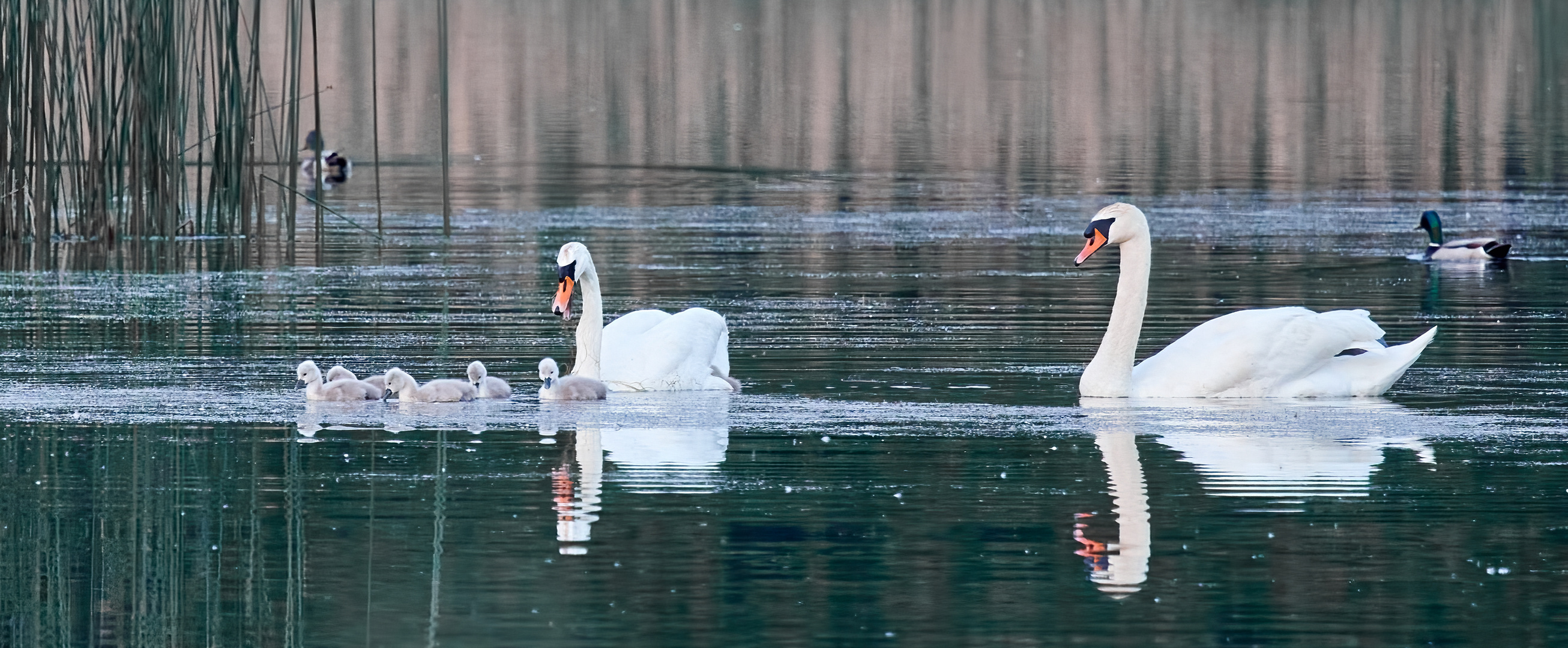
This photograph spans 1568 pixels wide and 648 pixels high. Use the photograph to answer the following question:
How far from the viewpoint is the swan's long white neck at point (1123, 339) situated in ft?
42.0

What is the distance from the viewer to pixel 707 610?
776 cm

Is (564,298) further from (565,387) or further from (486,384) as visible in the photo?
(486,384)

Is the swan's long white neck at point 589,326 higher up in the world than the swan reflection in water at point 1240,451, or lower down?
higher up

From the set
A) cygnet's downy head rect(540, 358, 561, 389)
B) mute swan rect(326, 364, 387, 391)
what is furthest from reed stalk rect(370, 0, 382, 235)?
cygnet's downy head rect(540, 358, 561, 389)

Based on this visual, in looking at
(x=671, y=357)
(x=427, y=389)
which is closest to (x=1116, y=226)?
(x=671, y=357)

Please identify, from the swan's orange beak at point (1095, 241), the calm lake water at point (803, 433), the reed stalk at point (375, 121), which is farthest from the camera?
the reed stalk at point (375, 121)

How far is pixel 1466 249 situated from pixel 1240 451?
403 inches

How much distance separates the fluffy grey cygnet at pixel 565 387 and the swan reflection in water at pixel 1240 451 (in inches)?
90.4

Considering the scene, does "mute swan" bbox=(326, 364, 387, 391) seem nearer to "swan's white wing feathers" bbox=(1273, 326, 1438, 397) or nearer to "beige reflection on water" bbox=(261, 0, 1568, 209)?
"swan's white wing feathers" bbox=(1273, 326, 1438, 397)

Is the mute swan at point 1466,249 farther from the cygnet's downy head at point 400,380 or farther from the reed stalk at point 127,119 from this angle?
the cygnet's downy head at point 400,380

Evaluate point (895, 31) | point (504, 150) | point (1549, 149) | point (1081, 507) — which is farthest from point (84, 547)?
point (895, 31)

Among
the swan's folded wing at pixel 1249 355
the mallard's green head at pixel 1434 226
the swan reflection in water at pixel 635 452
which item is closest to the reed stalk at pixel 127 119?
the swan reflection in water at pixel 635 452

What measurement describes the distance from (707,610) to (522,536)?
1.31m

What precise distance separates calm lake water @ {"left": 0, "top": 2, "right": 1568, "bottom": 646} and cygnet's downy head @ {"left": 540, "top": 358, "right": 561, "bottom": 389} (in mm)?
156
